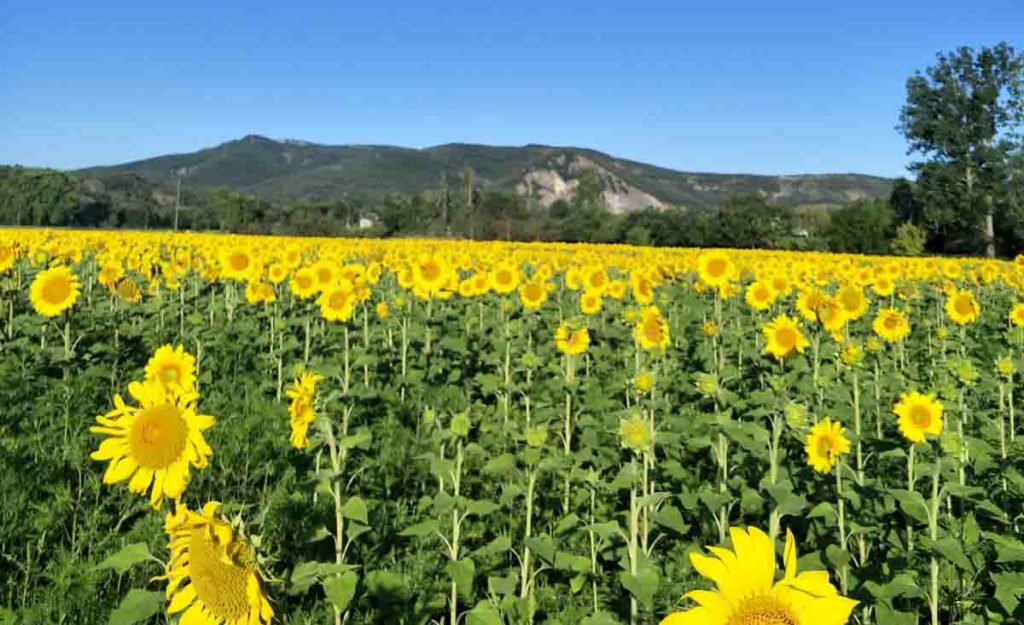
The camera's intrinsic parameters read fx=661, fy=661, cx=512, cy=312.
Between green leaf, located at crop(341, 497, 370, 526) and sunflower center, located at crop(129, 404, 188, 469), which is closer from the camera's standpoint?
sunflower center, located at crop(129, 404, 188, 469)

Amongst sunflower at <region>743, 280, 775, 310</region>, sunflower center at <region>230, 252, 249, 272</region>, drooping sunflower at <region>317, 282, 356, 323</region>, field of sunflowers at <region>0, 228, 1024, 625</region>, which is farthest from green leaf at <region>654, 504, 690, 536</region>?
sunflower center at <region>230, 252, 249, 272</region>

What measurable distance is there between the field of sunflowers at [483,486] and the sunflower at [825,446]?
0.05 feet

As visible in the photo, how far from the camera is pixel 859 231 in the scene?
47.8 metres

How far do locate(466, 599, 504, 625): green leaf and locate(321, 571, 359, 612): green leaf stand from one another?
0.50 metres

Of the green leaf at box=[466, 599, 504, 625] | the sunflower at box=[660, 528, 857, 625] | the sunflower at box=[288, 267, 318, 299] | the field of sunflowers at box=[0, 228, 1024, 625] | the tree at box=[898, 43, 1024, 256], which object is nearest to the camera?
the sunflower at box=[660, 528, 857, 625]

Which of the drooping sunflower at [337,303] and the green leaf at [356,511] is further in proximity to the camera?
the drooping sunflower at [337,303]

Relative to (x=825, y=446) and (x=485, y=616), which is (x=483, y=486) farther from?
(x=485, y=616)

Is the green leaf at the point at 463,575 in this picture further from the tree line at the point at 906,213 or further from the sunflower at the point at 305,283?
the tree line at the point at 906,213

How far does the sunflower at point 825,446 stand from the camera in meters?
3.88

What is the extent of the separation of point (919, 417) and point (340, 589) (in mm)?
3273

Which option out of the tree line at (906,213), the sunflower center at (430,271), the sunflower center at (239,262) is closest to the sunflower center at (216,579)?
the sunflower center at (430,271)

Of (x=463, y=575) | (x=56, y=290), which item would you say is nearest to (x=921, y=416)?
(x=463, y=575)

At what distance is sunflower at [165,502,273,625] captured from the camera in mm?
1267

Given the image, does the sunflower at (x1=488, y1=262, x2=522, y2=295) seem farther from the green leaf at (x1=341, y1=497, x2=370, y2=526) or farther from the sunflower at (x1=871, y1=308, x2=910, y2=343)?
the green leaf at (x1=341, y1=497, x2=370, y2=526)
